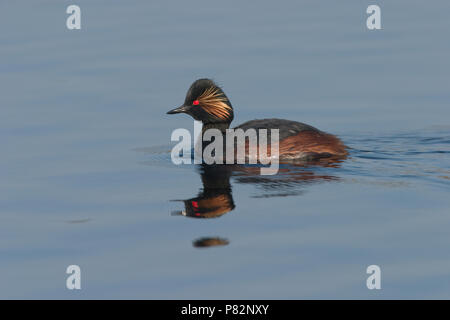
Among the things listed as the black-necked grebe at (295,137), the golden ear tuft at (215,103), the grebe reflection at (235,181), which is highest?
the golden ear tuft at (215,103)

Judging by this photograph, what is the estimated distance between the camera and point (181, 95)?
14016 mm

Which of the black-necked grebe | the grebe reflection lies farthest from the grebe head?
the grebe reflection

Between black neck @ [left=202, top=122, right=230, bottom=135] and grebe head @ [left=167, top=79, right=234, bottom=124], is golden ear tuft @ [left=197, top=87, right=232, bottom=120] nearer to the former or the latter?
grebe head @ [left=167, top=79, right=234, bottom=124]

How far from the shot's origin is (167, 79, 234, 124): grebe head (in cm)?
1199

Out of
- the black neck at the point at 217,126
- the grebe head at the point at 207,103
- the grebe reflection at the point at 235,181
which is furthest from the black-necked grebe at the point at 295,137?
the black neck at the point at 217,126

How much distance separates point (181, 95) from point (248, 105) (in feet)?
3.58

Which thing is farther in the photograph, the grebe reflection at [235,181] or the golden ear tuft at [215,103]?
the golden ear tuft at [215,103]

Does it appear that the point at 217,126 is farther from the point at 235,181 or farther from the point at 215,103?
the point at 235,181

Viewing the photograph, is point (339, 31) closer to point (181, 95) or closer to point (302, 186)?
point (181, 95)

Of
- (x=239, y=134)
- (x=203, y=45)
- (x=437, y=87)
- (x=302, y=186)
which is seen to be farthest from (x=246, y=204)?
(x=203, y=45)

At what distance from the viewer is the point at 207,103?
39.5 feet

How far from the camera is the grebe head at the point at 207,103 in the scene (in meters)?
12.0

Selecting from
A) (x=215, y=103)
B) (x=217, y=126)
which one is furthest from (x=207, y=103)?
(x=217, y=126)

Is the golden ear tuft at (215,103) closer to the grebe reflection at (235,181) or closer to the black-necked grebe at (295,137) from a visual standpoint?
the black-necked grebe at (295,137)
